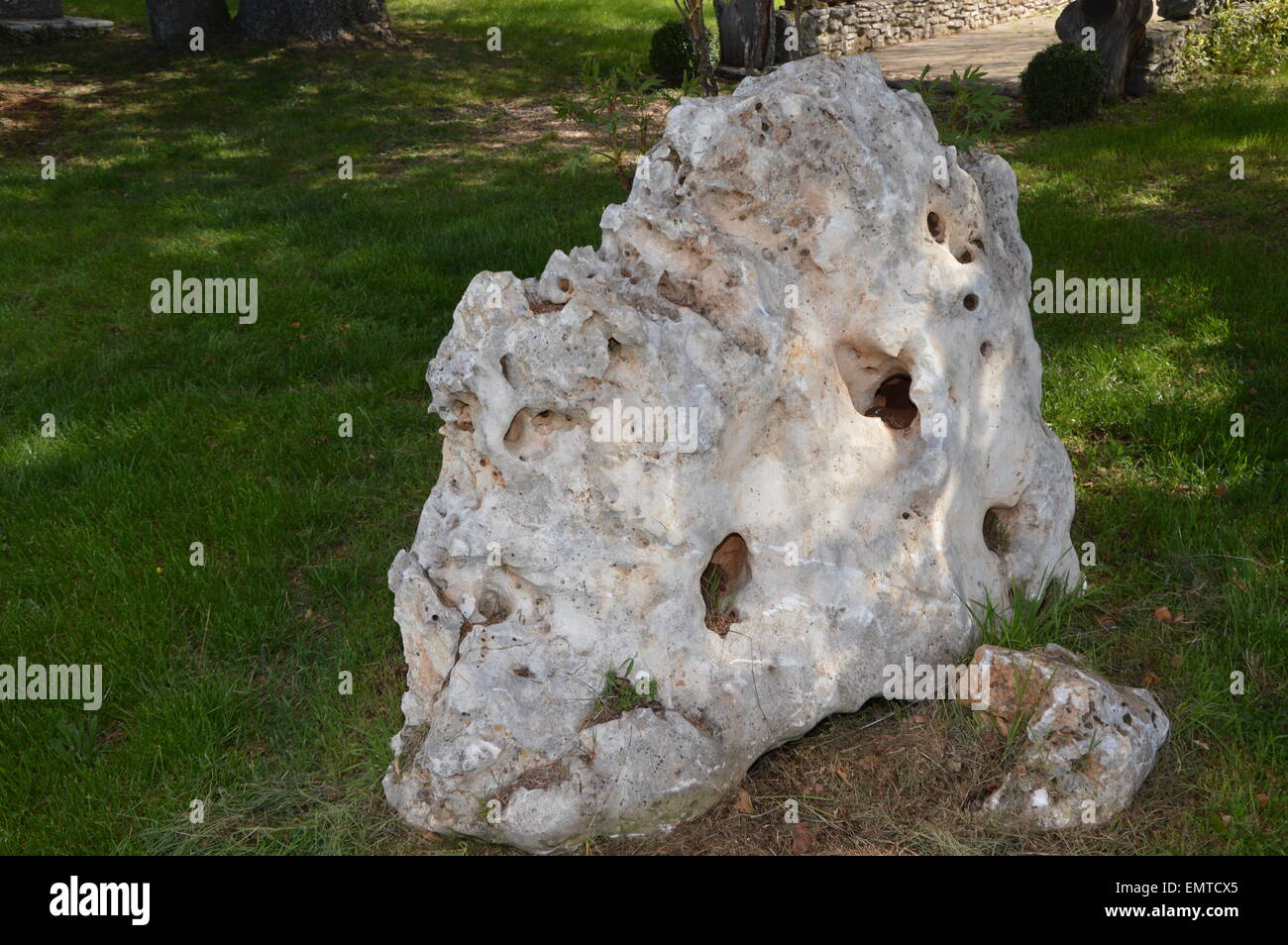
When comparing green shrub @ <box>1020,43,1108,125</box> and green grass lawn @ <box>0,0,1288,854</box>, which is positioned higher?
green shrub @ <box>1020,43,1108,125</box>

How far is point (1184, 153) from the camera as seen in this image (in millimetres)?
11602

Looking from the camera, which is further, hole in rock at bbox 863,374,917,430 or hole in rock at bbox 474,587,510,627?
hole in rock at bbox 863,374,917,430

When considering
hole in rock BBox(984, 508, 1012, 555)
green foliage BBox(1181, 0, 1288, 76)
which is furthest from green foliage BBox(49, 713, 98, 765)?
green foliage BBox(1181, 0, 1288, 76)

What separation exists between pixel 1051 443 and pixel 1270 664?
1339 mm

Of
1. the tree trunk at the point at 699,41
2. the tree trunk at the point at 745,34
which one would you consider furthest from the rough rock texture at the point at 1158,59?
the tree trunk at the point at 699,41

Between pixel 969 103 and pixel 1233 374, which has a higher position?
pixel 969 103

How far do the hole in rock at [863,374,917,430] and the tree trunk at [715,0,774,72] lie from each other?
34.4 feet

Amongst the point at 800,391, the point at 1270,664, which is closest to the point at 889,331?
the point at 800,391

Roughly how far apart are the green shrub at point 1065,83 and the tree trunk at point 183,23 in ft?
37.9

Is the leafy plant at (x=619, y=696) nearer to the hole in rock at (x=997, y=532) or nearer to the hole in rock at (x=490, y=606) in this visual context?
the hole in rock at (x=490, y=606)

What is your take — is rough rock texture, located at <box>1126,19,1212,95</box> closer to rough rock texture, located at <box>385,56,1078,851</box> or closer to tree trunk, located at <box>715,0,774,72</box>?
tree trunk, located at <box>715,0,774,72</box>

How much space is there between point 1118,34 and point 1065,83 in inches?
54.5

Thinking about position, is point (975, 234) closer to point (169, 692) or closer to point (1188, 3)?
point (169, 692)

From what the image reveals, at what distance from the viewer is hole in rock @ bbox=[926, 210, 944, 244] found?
196 inches
